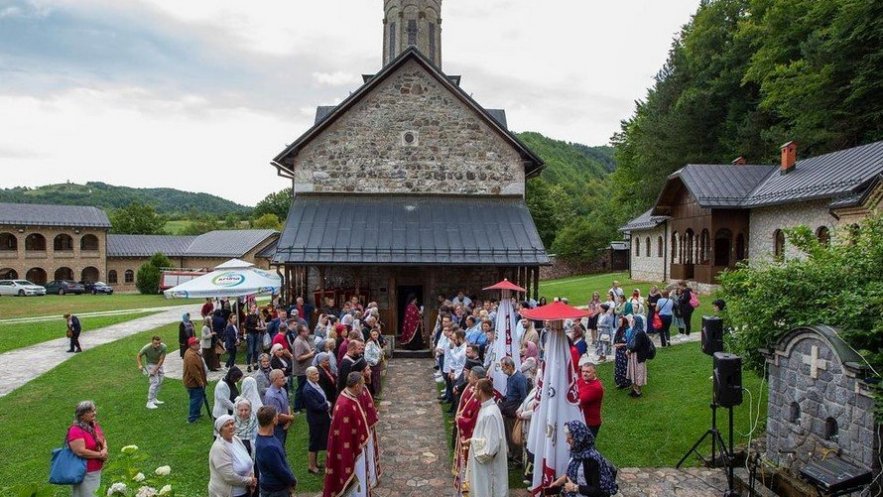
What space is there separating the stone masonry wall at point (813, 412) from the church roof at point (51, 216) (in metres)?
55.2

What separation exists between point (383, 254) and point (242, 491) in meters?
11.4

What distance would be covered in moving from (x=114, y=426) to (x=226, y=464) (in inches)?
241

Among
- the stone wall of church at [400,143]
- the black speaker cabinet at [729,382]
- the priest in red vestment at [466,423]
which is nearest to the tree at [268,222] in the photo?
the stone wall of church at [400,143]

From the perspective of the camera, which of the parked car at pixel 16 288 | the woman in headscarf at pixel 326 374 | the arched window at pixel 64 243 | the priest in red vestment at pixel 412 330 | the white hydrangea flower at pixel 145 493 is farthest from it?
the arched window at pixel 64 243

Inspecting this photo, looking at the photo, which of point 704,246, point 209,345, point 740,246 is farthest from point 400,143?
point 740,246

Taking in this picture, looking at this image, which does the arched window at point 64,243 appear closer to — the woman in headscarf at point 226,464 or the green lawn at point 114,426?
the green lawn at point 114,426

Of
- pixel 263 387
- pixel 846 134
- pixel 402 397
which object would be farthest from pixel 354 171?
pixel 846 134

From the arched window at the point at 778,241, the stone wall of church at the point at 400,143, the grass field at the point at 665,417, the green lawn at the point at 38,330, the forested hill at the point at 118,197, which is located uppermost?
the forested hill at the point at 118,197

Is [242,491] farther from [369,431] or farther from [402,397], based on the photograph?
[402,397]

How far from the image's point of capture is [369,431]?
23.8ft

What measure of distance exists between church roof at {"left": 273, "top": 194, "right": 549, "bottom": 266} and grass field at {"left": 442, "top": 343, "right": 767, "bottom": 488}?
6298 mm

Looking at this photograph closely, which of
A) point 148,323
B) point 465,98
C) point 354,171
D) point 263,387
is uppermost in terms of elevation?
point 465,98

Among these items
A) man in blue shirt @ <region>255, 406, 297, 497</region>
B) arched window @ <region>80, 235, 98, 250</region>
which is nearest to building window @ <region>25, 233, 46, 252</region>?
arched window @ <region>80, 235, 98, 250</region>

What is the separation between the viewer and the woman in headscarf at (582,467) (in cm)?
537
